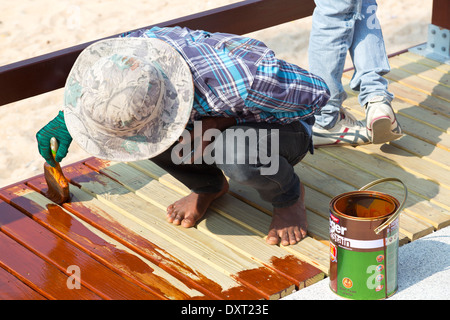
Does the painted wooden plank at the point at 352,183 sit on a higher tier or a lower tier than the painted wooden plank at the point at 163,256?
lower

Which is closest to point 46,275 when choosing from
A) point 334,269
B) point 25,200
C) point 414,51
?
point 25,200

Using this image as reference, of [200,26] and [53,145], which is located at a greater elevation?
[200,26]

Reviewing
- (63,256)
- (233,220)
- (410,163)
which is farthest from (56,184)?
(410,163)

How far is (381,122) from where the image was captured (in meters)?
3.63

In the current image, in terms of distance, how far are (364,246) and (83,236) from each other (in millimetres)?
1224

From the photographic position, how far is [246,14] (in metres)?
4.07

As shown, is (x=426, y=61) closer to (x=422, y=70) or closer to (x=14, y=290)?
(x=422, y=70)

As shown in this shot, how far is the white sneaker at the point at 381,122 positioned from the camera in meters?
3.64

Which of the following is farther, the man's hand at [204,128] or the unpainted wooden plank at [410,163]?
the unpainted wooden plank at [410,163]

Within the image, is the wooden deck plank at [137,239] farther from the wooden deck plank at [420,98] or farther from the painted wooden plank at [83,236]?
the wooden deck plank at [420,98]

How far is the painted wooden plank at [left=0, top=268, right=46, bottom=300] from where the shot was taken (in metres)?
2.86

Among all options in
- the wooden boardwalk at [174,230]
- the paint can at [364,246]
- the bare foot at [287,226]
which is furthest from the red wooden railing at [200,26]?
the paint can at [364,246]
